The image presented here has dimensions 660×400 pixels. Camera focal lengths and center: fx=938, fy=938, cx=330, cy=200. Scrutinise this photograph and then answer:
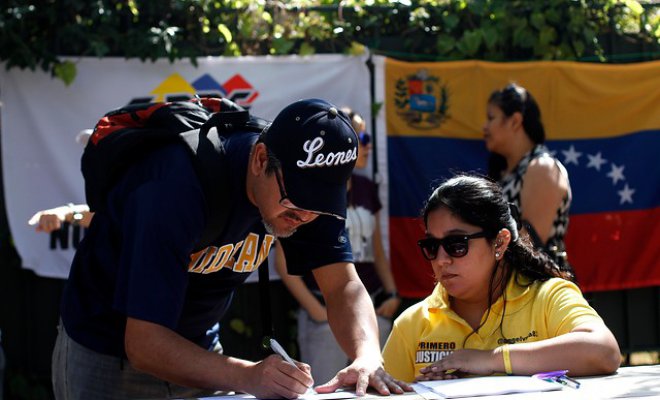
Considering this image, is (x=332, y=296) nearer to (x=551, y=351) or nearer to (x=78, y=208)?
(x=551, y=351)

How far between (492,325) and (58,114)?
3.55m

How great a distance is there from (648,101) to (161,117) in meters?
4.41

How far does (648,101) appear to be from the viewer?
244 inches

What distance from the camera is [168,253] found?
232 cm

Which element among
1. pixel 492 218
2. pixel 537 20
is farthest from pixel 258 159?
pixel 537 20

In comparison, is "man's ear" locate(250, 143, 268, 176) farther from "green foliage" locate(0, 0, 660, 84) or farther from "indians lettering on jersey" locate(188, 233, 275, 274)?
"green foliage" locate(0, 0, 660, 84)

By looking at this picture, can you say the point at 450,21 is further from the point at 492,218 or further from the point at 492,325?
the point at 492,325

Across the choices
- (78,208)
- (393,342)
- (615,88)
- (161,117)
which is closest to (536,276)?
(393,342)

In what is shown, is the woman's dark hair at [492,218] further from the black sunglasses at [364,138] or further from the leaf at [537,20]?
the leaf at [537,20]

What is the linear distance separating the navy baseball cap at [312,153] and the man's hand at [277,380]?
42 cm

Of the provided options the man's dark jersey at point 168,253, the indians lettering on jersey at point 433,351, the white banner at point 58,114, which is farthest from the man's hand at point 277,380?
the white banner at point 58,114

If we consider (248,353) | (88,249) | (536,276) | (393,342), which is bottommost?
(248,353)

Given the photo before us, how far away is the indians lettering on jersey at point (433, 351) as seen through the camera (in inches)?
115

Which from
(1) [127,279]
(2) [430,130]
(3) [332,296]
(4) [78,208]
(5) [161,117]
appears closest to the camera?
(1) [127,279]
